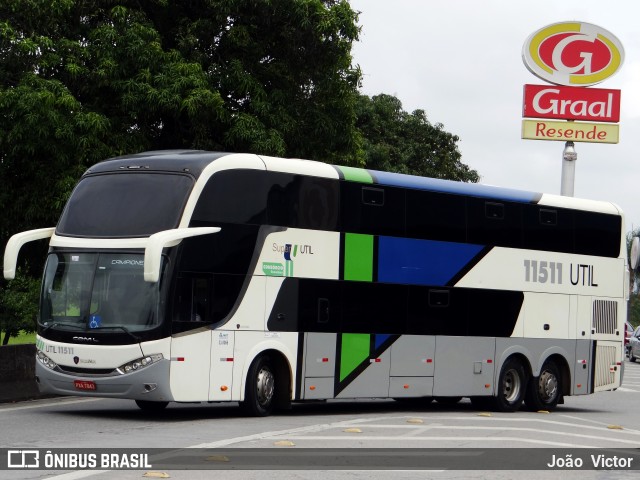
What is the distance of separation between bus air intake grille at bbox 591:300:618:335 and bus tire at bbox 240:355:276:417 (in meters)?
8.28

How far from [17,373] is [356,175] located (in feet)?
20.7

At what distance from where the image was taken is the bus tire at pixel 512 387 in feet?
76.2

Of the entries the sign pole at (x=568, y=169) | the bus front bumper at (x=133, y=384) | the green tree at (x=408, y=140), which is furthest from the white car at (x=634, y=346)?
the bus front bumper at (x=133, y=384)

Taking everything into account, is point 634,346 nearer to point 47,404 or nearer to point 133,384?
point 47,404

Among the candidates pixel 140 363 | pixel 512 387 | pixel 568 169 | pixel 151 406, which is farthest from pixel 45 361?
pixel 568 169

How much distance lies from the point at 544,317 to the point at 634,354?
34651 millimetres

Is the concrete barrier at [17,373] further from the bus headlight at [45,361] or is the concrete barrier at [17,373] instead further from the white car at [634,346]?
the white car at [634,346]

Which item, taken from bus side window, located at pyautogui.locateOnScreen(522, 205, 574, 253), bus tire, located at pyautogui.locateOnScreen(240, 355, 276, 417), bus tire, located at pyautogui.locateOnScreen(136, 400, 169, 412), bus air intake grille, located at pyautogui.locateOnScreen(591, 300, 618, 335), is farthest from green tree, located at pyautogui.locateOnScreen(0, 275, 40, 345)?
bus tire, located at pyautogui.locateOnScreen(240, 355, 276, 417)

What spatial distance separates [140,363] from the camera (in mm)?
17594

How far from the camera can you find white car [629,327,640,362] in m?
56.8

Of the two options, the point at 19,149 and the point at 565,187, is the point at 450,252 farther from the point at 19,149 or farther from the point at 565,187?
the point at 565,187

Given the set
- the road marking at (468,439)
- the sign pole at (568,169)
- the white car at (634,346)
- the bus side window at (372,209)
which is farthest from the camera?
the white car at (634,346)

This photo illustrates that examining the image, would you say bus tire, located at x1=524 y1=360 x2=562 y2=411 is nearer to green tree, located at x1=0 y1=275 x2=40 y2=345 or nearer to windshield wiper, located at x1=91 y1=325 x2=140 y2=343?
windshield wiper, located at x1=91 y1=325 x2=140 y2=343

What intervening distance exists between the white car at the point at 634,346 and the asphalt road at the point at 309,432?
3425 cm
